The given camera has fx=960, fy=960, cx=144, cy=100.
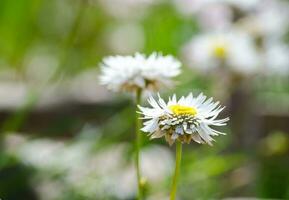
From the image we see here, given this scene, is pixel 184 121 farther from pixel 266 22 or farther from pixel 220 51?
pixel 266 22

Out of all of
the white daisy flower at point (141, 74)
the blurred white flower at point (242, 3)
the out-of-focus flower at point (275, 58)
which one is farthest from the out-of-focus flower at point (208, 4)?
the white daisy flower at point (141, 74)

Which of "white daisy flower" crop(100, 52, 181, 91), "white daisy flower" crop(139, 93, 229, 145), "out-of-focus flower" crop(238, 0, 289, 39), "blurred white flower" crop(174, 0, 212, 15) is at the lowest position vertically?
"white daisy flower" crop(139, 93, 229, 145)

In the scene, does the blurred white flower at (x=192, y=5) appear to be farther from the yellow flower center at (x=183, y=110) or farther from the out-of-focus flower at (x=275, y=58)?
Answer: the yellow flower center at (x=183, y=110)

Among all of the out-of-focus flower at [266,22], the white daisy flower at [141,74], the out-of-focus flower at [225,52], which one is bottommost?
the white daisy flower at [141,74]

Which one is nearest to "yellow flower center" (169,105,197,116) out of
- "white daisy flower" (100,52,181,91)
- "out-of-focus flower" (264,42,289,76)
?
"white daisy flower" (100,52,181,91)

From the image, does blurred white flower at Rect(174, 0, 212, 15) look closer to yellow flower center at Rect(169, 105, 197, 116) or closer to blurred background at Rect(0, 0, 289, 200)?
blurred background at Rect(0, 0, 289, 200)

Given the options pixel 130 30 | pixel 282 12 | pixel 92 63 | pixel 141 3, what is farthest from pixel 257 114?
pixel 130 30
